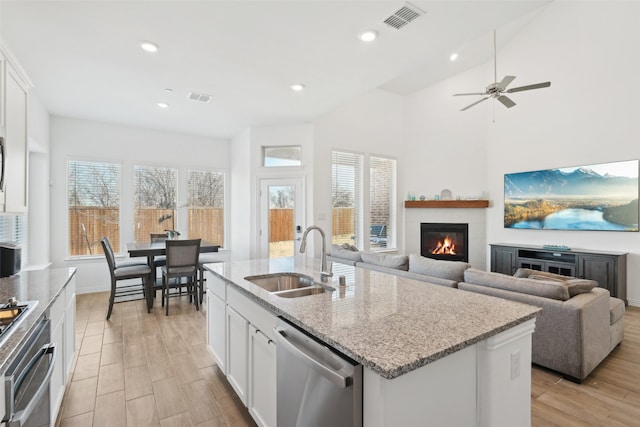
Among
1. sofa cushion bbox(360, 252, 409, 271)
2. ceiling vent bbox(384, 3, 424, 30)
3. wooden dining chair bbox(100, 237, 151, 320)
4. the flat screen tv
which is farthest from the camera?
the flat screen tv

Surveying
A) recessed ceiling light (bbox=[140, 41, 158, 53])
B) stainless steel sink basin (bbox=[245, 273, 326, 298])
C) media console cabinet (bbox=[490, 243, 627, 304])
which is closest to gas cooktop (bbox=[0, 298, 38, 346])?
stainless steel sink basin (bbox=[245, 273, 326, 298])

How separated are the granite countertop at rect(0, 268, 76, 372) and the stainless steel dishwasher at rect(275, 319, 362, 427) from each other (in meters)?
0.98

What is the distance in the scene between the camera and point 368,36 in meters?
2.78

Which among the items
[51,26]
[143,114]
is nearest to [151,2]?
[51,26]

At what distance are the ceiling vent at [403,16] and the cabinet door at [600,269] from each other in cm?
420

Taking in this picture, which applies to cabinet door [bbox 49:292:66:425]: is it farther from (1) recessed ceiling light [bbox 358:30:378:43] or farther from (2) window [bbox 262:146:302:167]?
(2) window [bbox 262:146:302:167]

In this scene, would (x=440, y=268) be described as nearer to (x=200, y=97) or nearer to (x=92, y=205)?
(x=200, y=97)

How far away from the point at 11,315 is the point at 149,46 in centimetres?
248

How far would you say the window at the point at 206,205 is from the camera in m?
6.23

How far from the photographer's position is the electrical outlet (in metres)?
1.38

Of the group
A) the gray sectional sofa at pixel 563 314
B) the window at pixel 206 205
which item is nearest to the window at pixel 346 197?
the window at pixel 206 205

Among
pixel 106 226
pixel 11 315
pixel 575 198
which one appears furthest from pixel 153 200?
pixel 575 198

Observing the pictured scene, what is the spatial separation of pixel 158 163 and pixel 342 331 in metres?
5.75

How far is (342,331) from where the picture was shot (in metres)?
1.21
